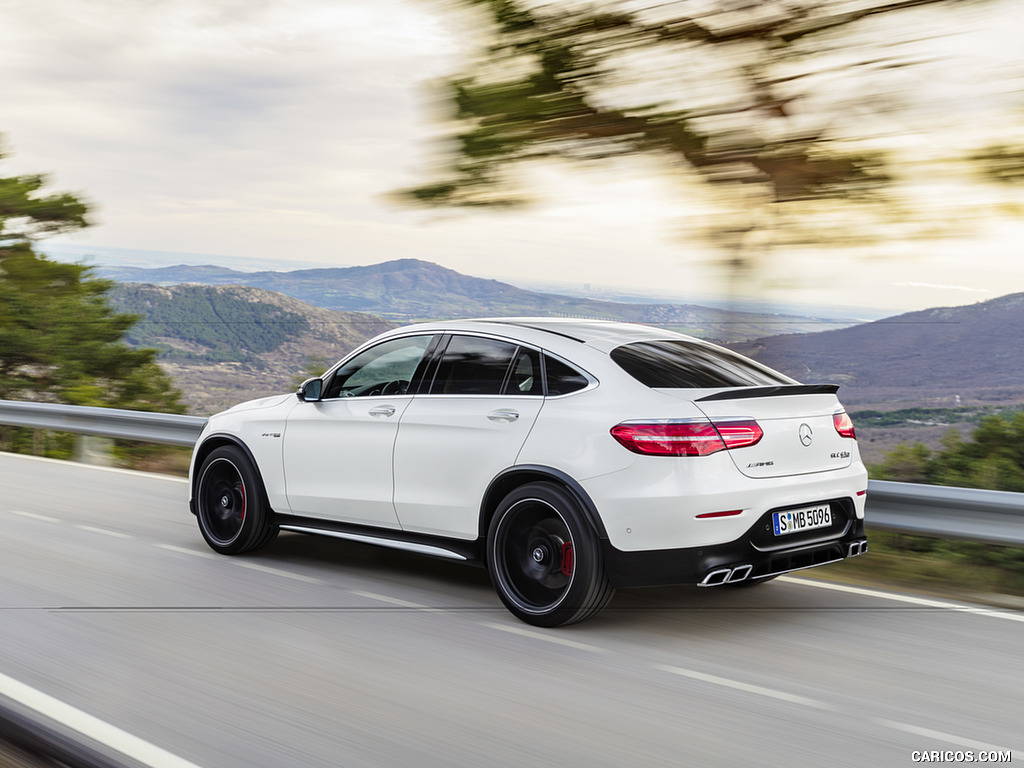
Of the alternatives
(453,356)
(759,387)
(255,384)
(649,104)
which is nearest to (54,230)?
(255,384)

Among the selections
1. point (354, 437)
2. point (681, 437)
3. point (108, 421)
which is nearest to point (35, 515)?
point (108, 421)

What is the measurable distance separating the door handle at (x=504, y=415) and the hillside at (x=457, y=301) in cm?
131

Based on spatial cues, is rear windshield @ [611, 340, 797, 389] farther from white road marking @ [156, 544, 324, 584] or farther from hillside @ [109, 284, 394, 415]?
white road marking @ [156, 544, 324, 584]

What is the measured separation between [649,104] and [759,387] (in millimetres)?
4727

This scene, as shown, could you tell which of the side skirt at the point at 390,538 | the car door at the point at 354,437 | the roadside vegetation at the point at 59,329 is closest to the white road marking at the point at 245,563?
the side skirt at the point at 390,538

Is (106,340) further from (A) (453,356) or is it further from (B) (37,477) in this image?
(A) (453,356)

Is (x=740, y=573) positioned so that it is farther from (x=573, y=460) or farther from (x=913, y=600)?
(x=913, y=600)

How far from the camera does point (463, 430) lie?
228 inches

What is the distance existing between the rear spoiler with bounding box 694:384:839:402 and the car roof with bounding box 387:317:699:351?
2.29 ft

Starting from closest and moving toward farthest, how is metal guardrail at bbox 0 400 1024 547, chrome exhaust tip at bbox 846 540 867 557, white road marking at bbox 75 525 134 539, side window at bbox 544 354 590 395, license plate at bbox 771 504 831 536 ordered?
license plate at bbox 771 504 831 536 → side window at bbox 544 354 590 395 → chrome exhaust tip at bbox 846 540 867 557 → metal guardrail at bbox 0 400 1024 547 → white road marking at bbox 75 525 134 539

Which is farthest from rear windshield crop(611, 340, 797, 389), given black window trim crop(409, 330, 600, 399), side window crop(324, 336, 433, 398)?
side window crop(324, 336, 433, 398)

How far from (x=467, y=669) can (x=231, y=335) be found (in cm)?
1779

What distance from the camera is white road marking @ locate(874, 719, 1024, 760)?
12.3ft

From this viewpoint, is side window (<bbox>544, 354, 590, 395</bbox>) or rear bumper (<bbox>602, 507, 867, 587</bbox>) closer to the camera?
rear bumper (<bbox>602, 507, 867, 587</bbox>)
